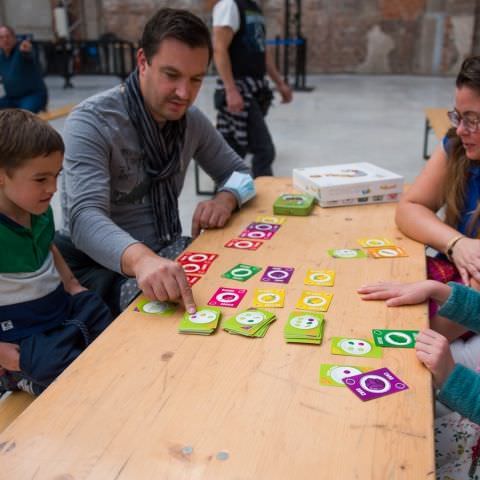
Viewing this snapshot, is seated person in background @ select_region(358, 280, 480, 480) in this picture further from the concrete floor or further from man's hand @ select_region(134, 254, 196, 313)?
the concrete floor

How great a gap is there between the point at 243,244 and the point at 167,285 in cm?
42

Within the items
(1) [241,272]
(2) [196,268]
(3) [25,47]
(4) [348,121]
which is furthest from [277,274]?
(4) [348,121]

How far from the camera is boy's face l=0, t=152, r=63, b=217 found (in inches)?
55.7

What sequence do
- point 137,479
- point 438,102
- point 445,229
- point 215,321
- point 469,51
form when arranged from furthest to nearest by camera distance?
point 469,51 → point 438,102 → point 445,229 → point 215,321 → point 137,479

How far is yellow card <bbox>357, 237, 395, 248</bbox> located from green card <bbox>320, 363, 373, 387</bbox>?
2.08 feet

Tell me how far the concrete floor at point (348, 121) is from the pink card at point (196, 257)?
6.53 feet

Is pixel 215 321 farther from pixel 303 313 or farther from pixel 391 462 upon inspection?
pixel 391 462

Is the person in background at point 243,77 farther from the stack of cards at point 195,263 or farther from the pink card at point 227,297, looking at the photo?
A: the pink card at point 227,297

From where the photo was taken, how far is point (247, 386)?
1.00 m

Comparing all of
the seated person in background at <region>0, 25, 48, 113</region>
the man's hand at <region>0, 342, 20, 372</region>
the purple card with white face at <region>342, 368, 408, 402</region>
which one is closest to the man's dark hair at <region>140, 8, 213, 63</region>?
the man's hand at <region>0, 342, 20, 372</region>

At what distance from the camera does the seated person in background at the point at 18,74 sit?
627cm

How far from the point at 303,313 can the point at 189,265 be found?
1.25 feet

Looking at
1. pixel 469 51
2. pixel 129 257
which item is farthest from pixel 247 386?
pixel 469 51

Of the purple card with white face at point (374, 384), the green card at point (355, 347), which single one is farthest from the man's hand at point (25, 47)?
the purple card with white face at point (374, 384)
